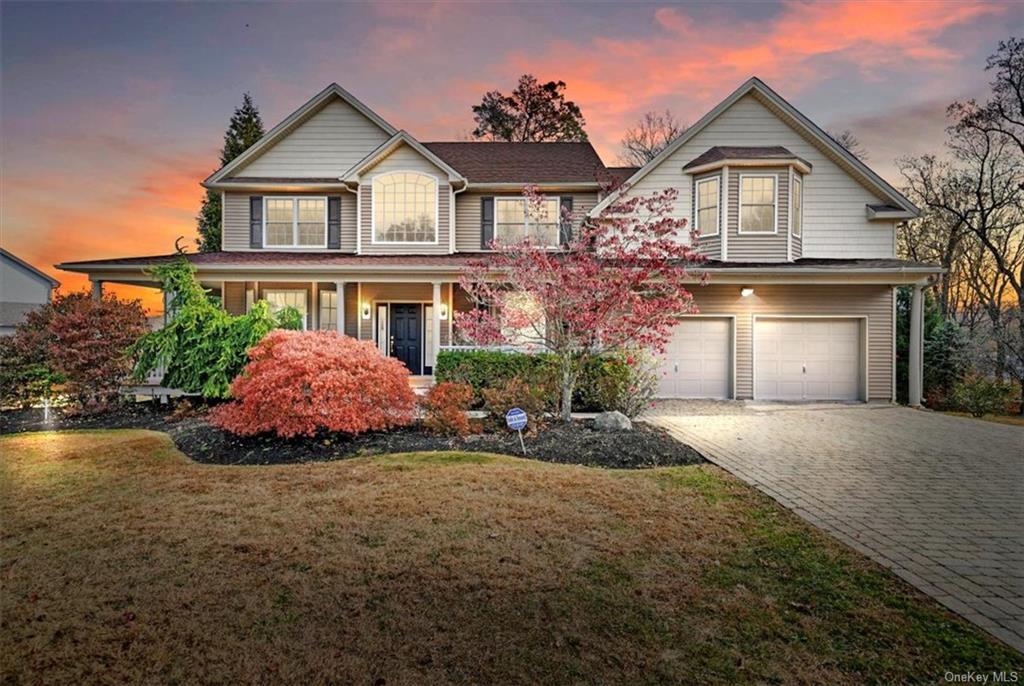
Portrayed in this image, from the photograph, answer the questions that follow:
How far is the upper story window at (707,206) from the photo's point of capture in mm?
14508

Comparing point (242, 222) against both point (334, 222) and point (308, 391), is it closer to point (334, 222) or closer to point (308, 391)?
point (334, 222)

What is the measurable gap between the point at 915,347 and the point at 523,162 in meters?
13.5

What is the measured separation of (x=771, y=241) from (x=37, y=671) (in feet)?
52.2

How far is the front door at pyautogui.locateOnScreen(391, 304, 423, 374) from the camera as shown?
16.3 metres

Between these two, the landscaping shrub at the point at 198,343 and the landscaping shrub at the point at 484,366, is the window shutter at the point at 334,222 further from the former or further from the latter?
the landscaping shrub at the point at 484,366

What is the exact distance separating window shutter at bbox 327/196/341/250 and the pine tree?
18269 millimetres

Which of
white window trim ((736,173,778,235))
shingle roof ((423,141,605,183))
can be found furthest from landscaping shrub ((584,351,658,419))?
shingle roof ((423,141,605,183))

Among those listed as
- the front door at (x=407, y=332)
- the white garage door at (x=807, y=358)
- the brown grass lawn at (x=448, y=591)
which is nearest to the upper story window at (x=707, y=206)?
the white garage door at (x=807, y=358)

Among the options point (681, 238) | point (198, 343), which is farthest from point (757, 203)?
point (198, 343)

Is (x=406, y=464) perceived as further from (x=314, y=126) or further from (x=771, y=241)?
(x=314, y=126)

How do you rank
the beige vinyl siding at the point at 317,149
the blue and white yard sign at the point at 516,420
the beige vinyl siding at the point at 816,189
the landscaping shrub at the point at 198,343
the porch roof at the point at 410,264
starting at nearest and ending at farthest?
the blue and white yard sign at the point at 516,420
the landscaping shrub at the point at 198,343
the porch roof at the point at 410,264
the beige vinyl siding at the point at 816,189
the beige vinyl siding at the point at 317,149

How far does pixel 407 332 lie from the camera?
1636 centimetres
